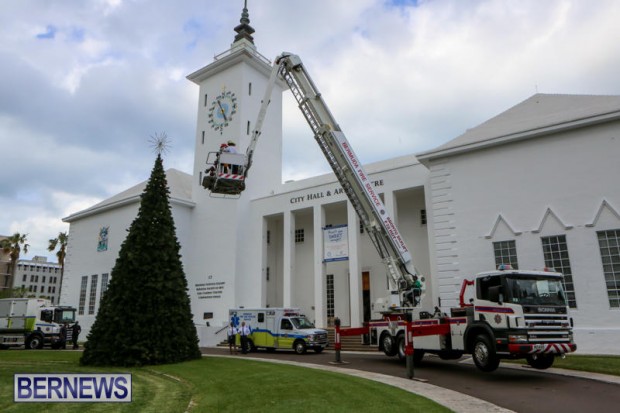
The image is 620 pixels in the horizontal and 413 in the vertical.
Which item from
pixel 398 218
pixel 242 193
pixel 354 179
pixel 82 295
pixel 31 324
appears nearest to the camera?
pixel 354 179

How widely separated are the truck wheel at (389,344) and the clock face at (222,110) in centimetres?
2160

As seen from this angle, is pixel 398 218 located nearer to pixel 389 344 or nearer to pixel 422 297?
pixel 422 297

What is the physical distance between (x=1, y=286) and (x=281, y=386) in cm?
9511

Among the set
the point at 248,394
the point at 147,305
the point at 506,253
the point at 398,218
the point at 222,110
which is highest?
the point at 222,110

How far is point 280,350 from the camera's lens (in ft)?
76.6

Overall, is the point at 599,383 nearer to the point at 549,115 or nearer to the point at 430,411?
the point at 430,411

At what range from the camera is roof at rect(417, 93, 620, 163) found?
18.0 m

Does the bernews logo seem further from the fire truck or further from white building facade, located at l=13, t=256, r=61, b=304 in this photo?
white building facade, located at l=13, t=256, r=61, b=304

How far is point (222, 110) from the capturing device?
33.1m

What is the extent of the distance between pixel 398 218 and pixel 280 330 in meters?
10.5

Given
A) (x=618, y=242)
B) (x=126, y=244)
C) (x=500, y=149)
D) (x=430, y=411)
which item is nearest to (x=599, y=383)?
(x=430, y=411)

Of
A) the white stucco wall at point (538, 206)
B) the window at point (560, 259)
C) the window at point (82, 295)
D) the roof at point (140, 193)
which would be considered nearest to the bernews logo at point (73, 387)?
the white stucco wall at point (538, 206)

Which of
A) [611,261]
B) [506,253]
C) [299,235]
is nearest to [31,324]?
[299,235]

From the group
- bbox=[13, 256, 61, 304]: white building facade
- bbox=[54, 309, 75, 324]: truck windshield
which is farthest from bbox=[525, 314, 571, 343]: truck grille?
bbox=[13, 256, 61, 304]: white building facade
